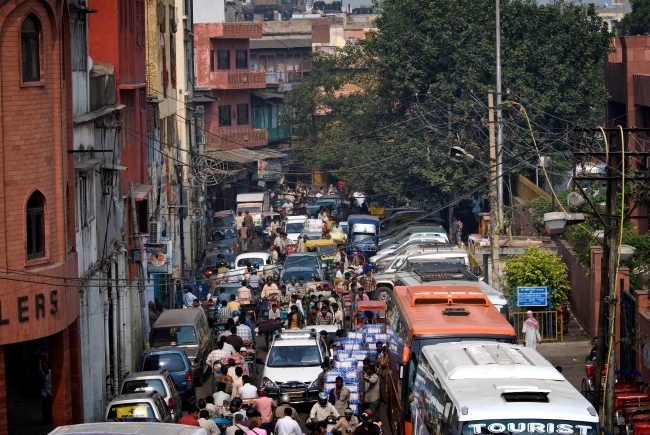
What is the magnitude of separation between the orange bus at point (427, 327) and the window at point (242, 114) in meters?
48.3

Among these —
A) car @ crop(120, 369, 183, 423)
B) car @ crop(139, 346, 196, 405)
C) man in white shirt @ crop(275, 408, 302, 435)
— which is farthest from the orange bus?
car @ crop(139, 346, 196, 405)

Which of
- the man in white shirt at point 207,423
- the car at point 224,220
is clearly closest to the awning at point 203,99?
the car at point 224,220

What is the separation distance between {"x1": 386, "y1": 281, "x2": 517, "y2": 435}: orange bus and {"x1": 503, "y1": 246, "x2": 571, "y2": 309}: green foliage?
8447mm

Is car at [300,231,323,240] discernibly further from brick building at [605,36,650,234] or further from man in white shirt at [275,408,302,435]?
man in white shirt at [275,408,302,435]

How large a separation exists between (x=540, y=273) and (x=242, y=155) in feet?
117

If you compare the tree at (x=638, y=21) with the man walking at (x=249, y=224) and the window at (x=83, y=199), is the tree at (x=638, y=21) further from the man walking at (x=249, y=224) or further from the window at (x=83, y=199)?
A: the window at (x=83, y=199)

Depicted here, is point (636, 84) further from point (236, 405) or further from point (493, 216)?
point (236, 405)

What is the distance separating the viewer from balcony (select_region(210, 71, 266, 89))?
6456cm

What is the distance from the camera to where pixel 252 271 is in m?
33.9

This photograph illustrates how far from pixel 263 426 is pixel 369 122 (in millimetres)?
38118

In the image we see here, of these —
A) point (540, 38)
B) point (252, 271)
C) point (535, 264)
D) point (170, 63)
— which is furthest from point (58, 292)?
point (540, 38)

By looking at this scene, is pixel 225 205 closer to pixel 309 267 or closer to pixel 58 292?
pixel 309 267

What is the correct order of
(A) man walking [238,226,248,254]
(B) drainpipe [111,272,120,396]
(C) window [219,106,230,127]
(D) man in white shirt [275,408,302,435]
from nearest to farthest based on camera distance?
(D) man in white shirt [275,408,302,435], (B) drainpipe [111,272,120,396], (A) man walking [238,226,248,254], (C) window [219,106,230,127]

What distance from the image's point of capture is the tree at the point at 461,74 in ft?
156
